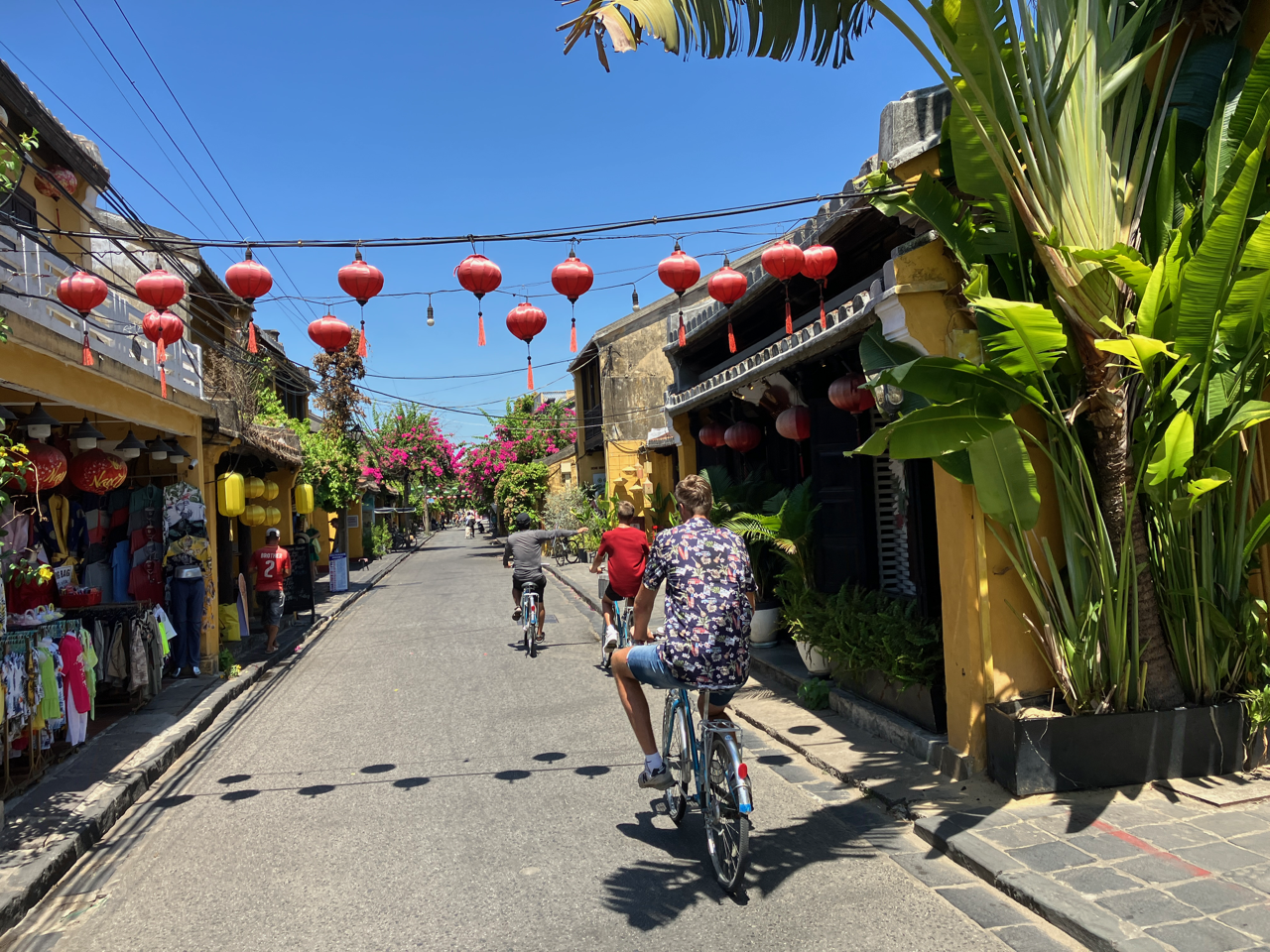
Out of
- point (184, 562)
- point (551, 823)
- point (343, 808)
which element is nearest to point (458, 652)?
point (184, 562)

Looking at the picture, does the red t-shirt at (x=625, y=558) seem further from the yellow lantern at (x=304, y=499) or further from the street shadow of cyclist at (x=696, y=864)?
the yellow lantern at (x=304, y=499)

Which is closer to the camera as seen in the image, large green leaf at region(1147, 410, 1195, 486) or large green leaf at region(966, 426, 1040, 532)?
large green leaf at region(1147, 410, 1195, 486)

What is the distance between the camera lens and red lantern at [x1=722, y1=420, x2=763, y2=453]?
11602mm

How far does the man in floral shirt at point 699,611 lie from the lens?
4387 millimetres

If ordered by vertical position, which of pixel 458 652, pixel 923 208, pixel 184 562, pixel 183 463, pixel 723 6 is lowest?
pixel 458 652

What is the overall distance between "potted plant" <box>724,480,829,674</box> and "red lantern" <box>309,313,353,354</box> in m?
4.18

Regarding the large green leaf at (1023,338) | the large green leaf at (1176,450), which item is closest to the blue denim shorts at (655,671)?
the large green leaf at (1023,338)

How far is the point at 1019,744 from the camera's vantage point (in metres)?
5.20

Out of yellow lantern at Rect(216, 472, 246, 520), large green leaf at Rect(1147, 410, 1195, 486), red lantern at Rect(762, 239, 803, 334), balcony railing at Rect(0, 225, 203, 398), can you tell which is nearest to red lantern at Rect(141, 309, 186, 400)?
balcony railing at Rect(0, 225, 203, 398)

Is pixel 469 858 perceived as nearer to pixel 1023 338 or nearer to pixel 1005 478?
pixel 1005 478

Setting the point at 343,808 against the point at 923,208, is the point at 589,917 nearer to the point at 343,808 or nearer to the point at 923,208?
the point at 343,808

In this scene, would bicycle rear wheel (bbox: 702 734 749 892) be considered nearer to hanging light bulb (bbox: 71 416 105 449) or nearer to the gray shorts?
hanging light bulb (bbox: 71 416 105 449)

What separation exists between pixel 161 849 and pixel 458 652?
265 inches

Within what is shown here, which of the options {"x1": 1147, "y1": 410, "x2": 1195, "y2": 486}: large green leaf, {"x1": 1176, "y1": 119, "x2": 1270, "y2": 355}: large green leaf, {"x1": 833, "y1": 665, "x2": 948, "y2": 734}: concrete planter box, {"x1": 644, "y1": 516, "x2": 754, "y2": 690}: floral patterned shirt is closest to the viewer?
{"x1": 644, "y1": 516, "x2": 754, "y2": 690}: floral patterned shirt
